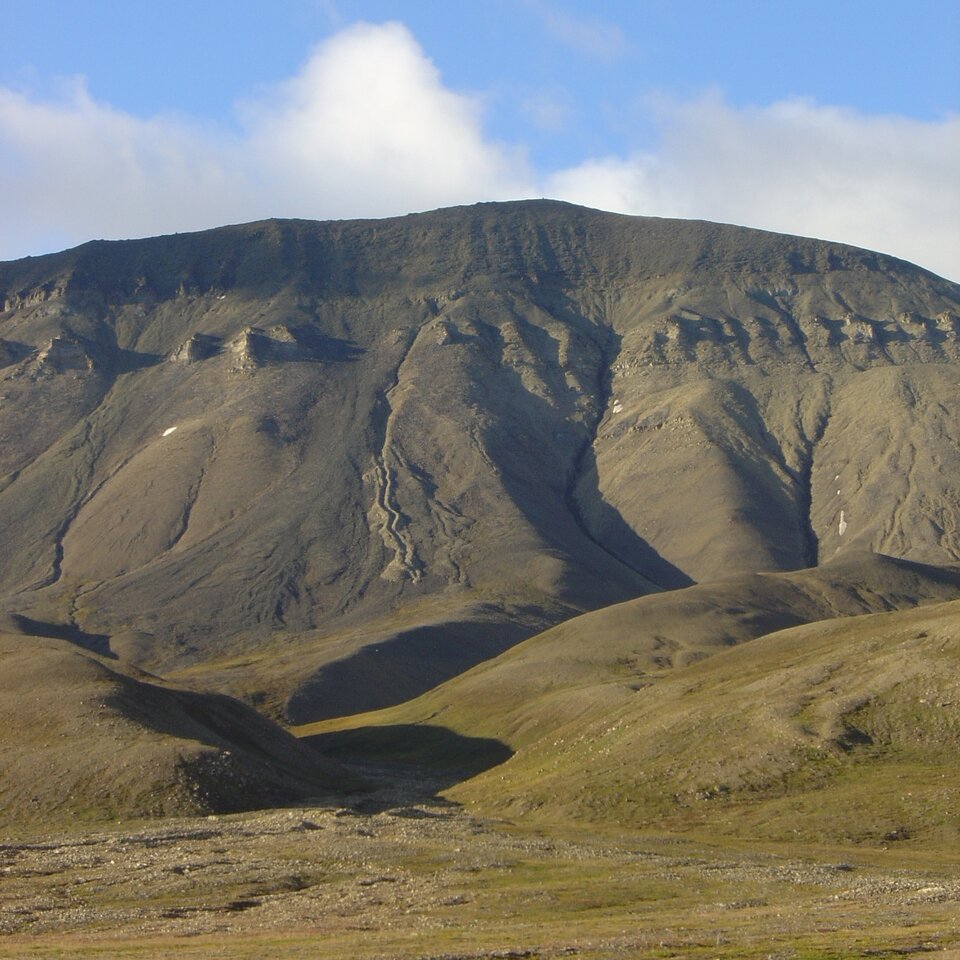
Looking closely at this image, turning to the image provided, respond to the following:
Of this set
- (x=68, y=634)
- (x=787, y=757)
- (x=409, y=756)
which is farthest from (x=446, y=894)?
(x=68, y=634)

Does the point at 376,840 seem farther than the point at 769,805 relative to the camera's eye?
No

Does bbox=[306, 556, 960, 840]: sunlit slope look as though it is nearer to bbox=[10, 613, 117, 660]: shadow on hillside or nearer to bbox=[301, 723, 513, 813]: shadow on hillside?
bbox=[301, 723, 513, 813]: shadow on hillside

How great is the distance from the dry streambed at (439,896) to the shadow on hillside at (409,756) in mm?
22778

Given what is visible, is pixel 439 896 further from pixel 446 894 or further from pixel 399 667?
pixel 399 667

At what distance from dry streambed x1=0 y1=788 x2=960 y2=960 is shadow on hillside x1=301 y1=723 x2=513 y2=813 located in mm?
22778

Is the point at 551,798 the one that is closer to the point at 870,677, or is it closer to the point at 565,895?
the point at 870,677

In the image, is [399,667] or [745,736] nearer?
[745,736]

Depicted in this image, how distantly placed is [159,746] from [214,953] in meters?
54.2

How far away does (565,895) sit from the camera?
5259cm

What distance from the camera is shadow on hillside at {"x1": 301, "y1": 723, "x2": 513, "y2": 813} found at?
101750 mm

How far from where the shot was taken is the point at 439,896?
52688 millimetres

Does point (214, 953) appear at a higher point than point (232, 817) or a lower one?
higher

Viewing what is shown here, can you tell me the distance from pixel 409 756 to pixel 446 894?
237 ft

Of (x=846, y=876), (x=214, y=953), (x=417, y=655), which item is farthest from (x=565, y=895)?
(x=417, y=655)
